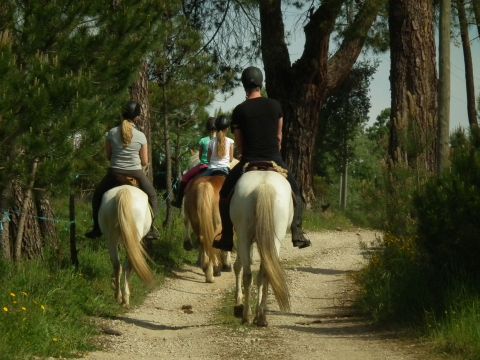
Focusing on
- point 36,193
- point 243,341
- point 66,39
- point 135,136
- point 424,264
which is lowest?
point 243,341

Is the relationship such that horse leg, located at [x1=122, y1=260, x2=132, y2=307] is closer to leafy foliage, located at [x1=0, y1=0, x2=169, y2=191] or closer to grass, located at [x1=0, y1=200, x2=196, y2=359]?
grass, located at [x1=0, y1=200, x2=196, y2=359]

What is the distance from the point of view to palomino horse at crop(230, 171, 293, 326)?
923 cm

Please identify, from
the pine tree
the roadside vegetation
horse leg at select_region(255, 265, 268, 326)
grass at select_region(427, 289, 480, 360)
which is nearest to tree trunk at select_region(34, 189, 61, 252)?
the pine tree

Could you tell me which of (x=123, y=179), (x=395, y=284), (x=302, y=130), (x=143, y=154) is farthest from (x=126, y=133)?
(x=302, y=130)

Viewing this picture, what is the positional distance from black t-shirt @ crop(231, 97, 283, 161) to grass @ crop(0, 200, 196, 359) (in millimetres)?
2390

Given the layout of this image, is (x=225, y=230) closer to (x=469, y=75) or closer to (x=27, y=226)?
(x=27, y=226)

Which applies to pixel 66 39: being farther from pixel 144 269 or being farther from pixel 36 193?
pixel 144 269

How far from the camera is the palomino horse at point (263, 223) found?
923cm

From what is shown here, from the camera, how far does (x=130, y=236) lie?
10.7 m

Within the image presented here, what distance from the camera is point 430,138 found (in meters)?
11.8

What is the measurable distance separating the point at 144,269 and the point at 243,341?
7.41ft

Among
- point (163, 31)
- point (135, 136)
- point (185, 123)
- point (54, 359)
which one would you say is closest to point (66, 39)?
point (163, 31)

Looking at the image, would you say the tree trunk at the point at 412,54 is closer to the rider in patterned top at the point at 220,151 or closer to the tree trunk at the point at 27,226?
the rider in patterned top at the point at 220,151

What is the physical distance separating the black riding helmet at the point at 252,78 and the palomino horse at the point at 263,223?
998 millimetres
